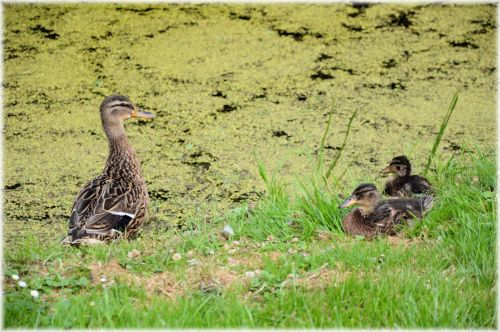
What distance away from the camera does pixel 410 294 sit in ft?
12.0

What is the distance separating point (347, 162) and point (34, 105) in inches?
88.6

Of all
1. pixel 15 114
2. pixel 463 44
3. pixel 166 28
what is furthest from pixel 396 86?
pixel 15 114

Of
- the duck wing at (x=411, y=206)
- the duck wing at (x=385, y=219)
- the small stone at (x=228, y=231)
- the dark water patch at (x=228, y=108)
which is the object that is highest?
the dark water patch at (x=228, y=108)

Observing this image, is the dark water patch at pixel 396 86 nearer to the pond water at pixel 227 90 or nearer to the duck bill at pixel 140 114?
the pond water at pixel 227 90

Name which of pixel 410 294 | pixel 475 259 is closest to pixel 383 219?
pixel 475 259

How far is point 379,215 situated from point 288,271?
804 millimetres

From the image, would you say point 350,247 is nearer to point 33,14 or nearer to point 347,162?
point 347,162

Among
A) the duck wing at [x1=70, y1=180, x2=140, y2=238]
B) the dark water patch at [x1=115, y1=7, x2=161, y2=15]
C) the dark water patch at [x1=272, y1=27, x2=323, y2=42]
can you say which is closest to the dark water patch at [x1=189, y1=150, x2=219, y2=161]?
the duck wing at [x1=70, y1=180, x2=140, y2=238]

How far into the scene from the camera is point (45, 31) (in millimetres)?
7262

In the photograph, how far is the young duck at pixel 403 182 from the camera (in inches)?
199

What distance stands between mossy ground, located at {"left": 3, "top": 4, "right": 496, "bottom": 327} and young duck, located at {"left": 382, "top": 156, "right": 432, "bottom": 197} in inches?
8.3

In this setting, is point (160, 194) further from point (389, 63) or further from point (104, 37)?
A: point (389, 63)

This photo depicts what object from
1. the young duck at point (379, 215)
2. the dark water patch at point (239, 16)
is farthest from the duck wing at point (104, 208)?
the dark water patch at point (239, 16)

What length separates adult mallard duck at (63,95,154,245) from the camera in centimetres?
472
